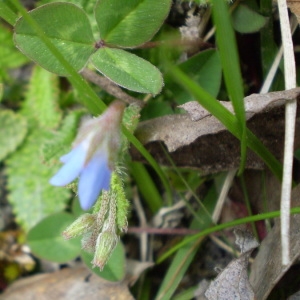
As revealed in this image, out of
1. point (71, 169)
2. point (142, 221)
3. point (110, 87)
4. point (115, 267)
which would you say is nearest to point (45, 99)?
point (110, 87)

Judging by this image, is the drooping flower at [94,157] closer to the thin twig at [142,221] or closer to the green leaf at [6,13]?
the green leaf at [6,13]

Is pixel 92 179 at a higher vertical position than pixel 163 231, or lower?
higher

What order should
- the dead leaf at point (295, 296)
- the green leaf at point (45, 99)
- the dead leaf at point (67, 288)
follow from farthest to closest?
the green leaf at point (45, 99) → the dead leaf at point (67, 288) → the dead leaf at point (295, 296)

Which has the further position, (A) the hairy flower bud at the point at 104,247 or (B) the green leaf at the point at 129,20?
(B) the green leaf at the point at 129,20

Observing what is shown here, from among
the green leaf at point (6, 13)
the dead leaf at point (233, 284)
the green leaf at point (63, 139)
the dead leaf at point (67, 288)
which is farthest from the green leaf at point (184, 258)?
the green leaf at point (6, 13)

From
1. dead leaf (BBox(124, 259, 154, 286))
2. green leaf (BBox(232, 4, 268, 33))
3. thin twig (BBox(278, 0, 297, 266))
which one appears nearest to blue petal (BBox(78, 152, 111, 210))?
thin twig (BBox(278, 0, 297, 266))

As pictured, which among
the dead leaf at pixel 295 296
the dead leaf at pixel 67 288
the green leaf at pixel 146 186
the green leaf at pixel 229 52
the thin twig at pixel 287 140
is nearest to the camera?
the green leaf at pixel 229 52

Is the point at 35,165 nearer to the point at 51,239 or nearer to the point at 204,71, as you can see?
the point at 51,239

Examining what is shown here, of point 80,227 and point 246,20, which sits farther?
point 246,20
